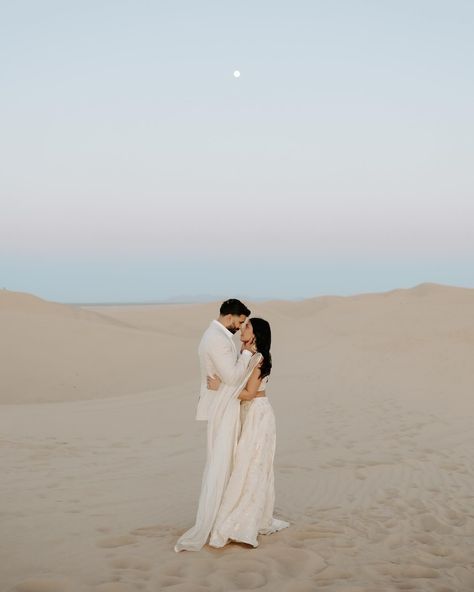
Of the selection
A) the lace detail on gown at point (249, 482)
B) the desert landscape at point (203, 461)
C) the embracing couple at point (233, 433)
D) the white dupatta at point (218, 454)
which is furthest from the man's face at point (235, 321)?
the desert landscape at point (203, 461)

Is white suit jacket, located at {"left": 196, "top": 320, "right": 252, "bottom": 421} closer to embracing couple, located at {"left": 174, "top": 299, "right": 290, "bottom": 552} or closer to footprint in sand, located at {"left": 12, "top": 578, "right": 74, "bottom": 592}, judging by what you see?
embracing couple, located at {"left": 174, "top": 299, "right": 290, "bottom": 552}

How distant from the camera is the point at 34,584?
5.15m

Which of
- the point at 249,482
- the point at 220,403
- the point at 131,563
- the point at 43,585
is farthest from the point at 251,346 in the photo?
the point at 43,585

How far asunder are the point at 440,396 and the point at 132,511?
10132 millimetres

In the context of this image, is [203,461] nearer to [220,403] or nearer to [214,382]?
[220,403]

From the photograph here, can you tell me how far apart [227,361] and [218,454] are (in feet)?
2.77

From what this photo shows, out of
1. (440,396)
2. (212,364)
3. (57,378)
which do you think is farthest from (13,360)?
(212,364)

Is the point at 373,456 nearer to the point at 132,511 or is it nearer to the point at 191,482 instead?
the point at 191,482

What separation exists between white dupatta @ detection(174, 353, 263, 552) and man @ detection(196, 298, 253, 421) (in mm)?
116

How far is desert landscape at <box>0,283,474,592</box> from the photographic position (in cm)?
562

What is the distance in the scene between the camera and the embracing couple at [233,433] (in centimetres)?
591

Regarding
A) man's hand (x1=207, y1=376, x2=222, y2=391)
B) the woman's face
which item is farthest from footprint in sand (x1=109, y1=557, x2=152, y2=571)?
the woman's face

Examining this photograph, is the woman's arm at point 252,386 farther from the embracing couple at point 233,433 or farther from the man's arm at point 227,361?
the man's arm at point 227,361

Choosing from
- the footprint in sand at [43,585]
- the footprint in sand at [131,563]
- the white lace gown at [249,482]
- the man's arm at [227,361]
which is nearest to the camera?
the footprint in sand at [43,585]
